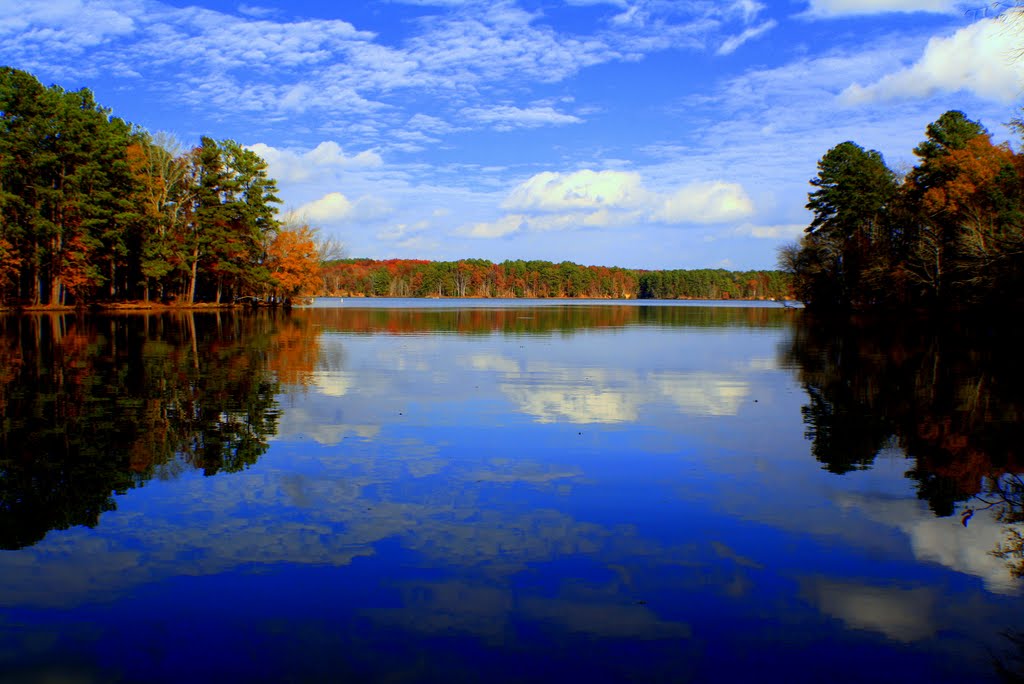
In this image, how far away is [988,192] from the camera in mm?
47938

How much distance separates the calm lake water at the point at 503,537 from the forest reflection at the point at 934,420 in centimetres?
8

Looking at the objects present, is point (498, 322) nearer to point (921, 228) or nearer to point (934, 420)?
point (921, 228)

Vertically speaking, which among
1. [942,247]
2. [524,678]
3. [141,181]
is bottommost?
[524,678]

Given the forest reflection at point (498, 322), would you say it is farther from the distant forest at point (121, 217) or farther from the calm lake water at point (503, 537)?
the calm lake water at point (503, 537)

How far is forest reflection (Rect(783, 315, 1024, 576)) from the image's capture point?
8.05 meters

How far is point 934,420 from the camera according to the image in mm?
12414

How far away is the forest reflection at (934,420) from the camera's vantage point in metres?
8.05

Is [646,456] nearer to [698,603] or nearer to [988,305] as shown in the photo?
[698,603]

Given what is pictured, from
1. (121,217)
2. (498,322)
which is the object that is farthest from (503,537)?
(121,217)

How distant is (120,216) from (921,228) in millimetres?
60376

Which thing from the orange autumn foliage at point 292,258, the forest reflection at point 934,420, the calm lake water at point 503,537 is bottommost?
the calm lake water at point 503,537

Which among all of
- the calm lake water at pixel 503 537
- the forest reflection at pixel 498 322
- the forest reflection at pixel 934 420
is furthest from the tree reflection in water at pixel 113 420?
the forest reflection at pixel 498 322

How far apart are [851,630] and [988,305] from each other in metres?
48.9

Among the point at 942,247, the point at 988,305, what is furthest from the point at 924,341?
the point at 942,247
